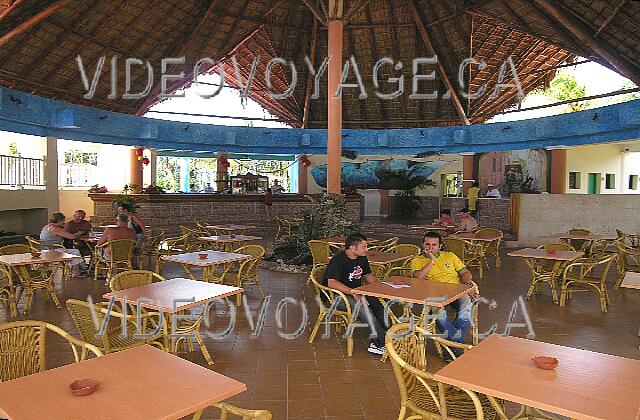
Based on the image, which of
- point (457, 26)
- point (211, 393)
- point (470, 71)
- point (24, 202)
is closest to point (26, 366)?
point (211, 393)

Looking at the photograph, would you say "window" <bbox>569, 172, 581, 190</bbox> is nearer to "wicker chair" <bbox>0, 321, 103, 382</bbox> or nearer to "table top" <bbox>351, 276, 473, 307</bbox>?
"table top" <bbox>351, 276, 473, 307</bbox>

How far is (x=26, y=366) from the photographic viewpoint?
283 cm

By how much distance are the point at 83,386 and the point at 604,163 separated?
1996 centimetres

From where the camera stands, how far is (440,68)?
16.4 metres

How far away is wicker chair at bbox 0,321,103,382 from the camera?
2742 millimetres

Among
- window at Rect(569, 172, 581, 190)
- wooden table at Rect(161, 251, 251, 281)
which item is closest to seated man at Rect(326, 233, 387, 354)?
wooden table at Rect(161, 251, 251, 281)

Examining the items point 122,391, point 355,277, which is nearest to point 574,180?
point 355,277

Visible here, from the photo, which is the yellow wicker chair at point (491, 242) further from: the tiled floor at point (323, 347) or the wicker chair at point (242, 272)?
the wicker chair at point (242, 272)

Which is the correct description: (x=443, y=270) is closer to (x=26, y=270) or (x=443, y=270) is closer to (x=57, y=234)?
(x=26, y=270)

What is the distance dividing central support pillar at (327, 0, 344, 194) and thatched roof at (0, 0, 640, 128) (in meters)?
0.30

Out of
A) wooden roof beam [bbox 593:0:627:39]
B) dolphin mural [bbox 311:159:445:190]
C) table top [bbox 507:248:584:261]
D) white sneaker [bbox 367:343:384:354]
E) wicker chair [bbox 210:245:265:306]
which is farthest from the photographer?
dolphin mural [bbox 311:159:445:190]

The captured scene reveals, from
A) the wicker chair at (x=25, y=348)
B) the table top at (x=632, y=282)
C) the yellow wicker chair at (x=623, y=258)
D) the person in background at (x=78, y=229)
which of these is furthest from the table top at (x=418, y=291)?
the person in background at (x=78, y=229)

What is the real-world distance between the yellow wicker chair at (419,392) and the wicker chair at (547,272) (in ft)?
14.1

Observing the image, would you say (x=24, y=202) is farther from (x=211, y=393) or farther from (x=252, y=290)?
(x=211, y=393)
